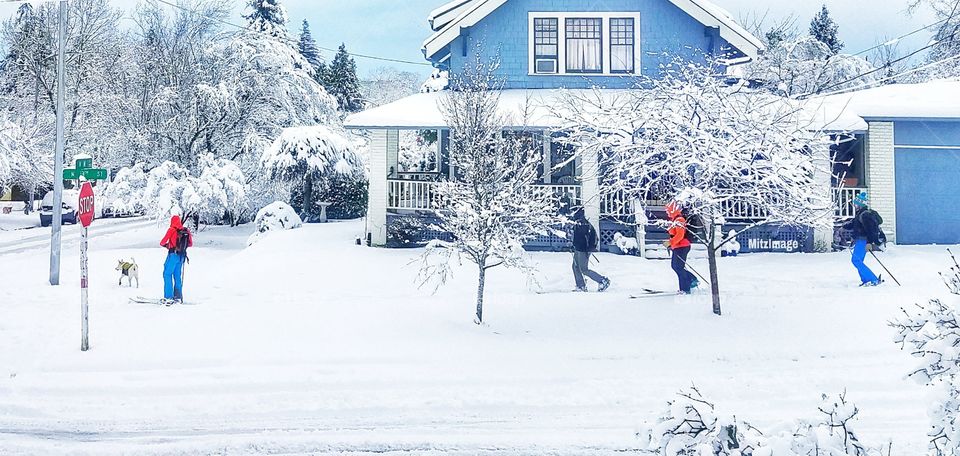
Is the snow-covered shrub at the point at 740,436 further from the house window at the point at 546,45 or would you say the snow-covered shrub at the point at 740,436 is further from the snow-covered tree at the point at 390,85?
the snow-covered tree at the point at 390,85

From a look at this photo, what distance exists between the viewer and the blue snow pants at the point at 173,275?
35.8 feet

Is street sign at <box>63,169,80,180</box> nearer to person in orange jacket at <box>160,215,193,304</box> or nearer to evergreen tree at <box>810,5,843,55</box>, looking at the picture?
person in orange jacket at <box>160,215,193,304</box>

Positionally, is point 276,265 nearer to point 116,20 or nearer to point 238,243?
point 238,243

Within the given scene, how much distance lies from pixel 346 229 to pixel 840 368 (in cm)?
1762

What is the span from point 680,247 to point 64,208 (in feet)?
108

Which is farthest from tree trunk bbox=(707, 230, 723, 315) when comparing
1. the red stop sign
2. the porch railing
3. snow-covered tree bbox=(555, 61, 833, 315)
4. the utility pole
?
the utility pole

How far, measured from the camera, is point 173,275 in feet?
35.9

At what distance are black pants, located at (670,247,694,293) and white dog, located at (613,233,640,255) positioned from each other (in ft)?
16.6

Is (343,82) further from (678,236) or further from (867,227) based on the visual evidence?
(867,227)

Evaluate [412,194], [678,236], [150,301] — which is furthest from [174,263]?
[678,236]

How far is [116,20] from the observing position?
3095cm

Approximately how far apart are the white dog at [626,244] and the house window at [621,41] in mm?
5271

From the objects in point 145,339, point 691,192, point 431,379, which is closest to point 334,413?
point 431,379

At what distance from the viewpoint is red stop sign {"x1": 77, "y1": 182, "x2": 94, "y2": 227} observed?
322 inches
